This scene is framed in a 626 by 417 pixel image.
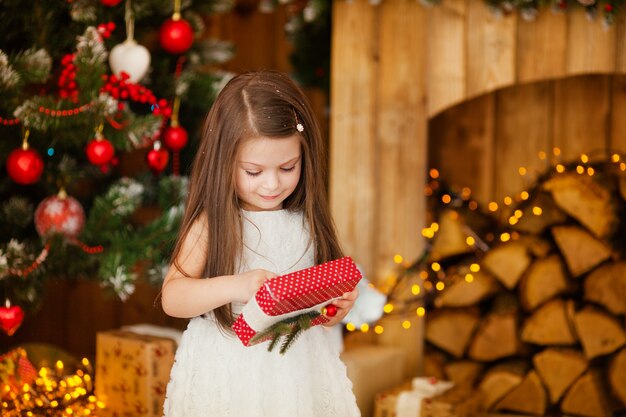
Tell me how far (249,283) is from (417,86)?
1.36m

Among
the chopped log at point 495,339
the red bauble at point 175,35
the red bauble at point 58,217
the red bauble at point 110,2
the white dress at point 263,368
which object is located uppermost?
the red bauble at point 110,2

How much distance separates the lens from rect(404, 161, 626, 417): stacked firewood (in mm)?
2568

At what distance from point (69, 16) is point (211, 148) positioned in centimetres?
114

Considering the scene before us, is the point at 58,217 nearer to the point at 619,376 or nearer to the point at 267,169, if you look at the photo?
the point at 267,169

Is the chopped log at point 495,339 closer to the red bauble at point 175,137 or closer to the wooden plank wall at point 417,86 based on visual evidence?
the wooden plank wall at point 417,86

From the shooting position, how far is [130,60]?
234cm

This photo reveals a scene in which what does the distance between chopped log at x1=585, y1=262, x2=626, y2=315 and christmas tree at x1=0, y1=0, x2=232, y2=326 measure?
136 cm

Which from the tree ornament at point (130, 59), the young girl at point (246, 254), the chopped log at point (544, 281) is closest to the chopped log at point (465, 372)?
the chopped log at point (544, 281)

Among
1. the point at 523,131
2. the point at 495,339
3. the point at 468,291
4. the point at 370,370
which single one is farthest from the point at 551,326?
the point at 523,131

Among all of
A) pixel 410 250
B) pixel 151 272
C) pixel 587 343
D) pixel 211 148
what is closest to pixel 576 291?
pixel 587 343

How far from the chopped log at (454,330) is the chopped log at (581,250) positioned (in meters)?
0.40

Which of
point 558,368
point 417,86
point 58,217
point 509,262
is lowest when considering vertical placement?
point 558,368

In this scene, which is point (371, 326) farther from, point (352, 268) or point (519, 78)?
point (352, 268)

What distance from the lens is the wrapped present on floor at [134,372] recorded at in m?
2.37
